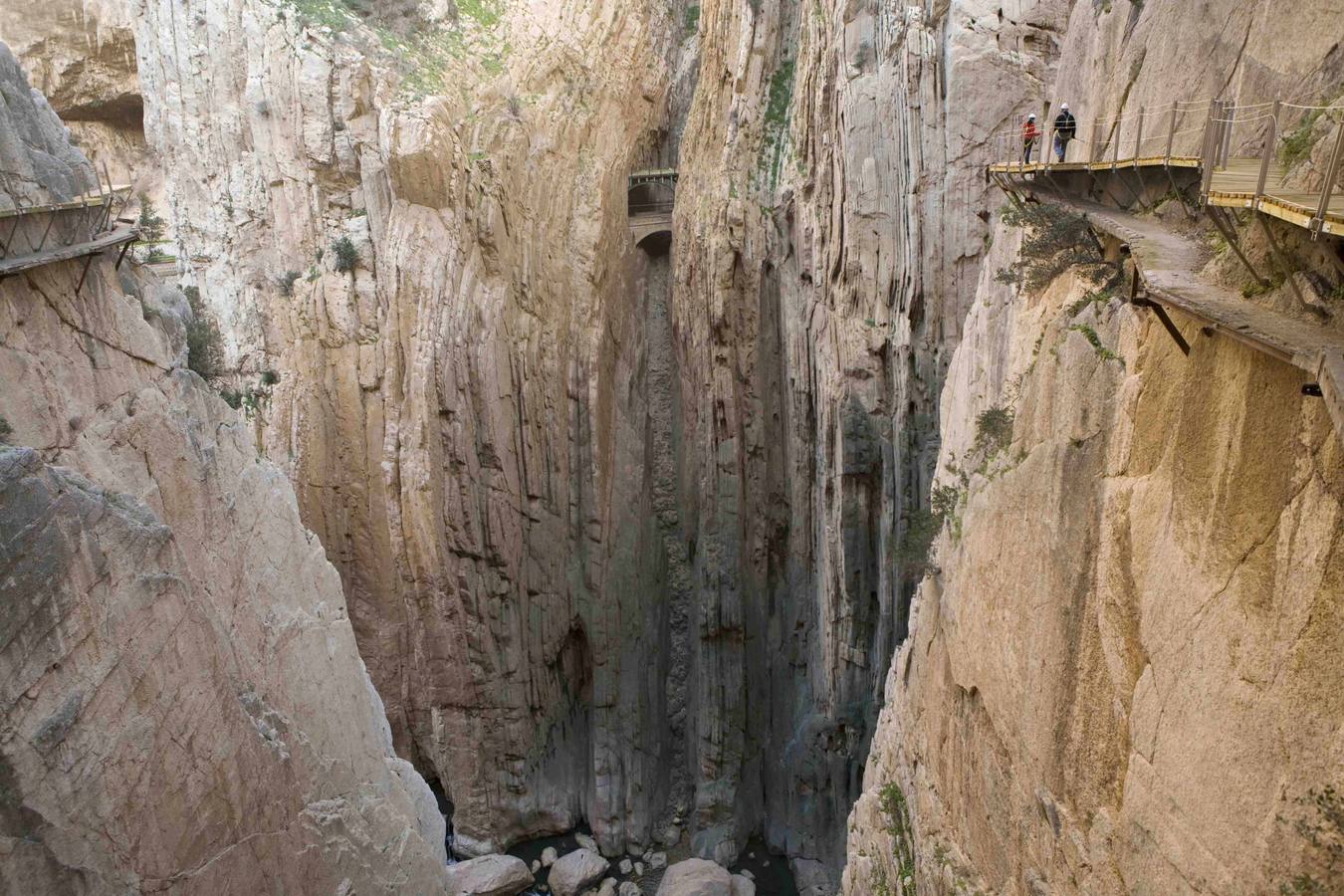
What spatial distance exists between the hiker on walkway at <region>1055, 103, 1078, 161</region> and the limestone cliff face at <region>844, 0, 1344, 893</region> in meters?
0.38

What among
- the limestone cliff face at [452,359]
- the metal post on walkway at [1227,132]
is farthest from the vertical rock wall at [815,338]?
the metal post on walkway at [1227,132]

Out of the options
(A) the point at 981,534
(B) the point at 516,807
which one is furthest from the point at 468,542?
(A) the point at 981,534

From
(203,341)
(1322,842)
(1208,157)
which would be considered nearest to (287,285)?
(203,341)

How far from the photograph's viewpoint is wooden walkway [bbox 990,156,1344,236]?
4629mm

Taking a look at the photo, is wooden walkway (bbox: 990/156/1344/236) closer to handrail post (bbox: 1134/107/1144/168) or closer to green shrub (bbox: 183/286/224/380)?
handrail post (bbox: 1134/107/1144/168)

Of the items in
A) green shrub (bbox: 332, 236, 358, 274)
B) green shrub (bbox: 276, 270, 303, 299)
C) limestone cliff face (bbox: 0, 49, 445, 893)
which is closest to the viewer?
limestone cliff face (bbox: 0, 49, 445, 893)

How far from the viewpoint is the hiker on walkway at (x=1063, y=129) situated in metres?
10.2

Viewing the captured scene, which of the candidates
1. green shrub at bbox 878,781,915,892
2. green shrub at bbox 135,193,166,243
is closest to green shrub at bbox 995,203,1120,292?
green shrub at bbox 878,781,915,892

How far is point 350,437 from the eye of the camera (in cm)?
2377

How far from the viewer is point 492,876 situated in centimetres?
2234

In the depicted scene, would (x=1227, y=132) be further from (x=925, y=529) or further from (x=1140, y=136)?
(x=925, y=529)

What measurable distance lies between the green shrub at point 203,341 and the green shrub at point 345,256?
3413mm

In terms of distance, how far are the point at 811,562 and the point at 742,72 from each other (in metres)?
12.8

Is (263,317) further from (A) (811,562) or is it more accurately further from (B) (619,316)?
(A) (811,562)
